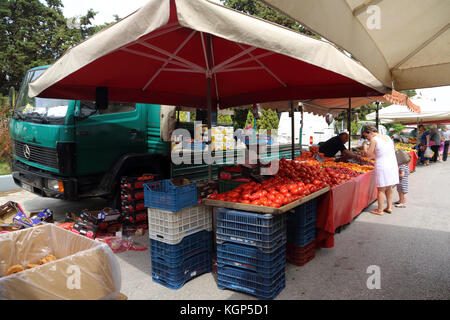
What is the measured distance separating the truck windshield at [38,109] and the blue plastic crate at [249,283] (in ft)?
12.2

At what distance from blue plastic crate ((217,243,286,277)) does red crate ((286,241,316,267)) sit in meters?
0.73

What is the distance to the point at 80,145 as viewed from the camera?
17.2 ft

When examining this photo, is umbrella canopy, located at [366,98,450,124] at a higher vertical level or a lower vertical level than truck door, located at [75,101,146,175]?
higher

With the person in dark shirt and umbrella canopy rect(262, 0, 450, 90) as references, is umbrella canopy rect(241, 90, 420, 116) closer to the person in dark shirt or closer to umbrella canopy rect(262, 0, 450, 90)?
the person in dark shirt

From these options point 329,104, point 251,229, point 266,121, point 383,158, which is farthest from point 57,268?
point 266,121

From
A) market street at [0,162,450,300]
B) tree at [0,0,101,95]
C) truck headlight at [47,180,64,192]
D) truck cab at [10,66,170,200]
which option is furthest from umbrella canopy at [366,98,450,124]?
tree at [0,0,101,95]

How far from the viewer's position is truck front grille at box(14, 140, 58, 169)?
5.19 metres

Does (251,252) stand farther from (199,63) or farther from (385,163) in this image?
(385,163)

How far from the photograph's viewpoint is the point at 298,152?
1062cm

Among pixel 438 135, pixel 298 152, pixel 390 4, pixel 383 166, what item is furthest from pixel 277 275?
pixel 438 135

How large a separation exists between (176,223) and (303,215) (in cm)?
165

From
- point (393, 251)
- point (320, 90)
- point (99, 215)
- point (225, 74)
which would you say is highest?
point (225, 74)

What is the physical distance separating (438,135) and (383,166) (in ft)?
40.8

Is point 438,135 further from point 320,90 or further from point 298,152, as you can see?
point 320,90
